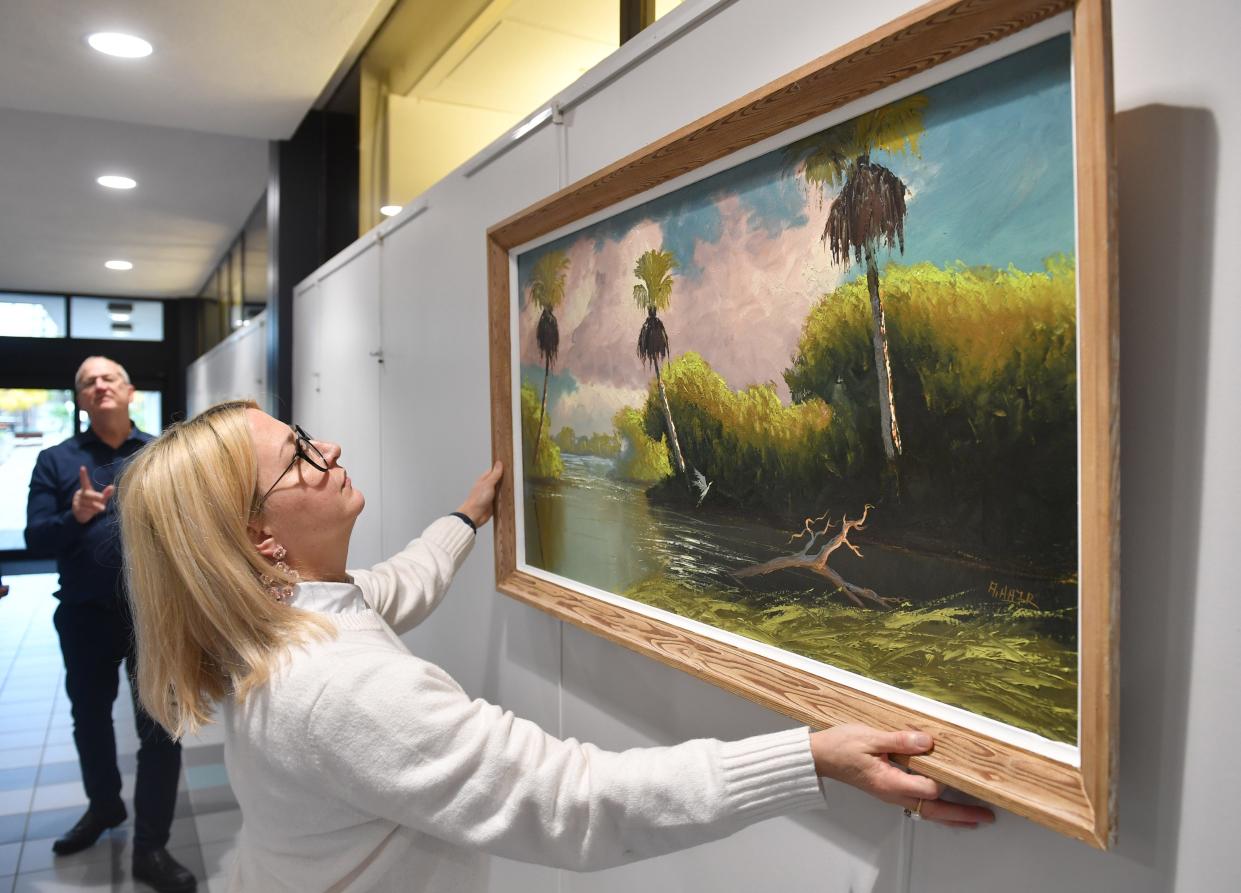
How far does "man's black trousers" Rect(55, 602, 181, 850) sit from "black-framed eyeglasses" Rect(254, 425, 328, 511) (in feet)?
6.38

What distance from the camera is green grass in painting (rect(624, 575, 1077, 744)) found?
829mm

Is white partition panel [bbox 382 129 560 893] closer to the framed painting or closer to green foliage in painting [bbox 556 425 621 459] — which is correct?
green foliage in painting [bbox 556 425 621 459]

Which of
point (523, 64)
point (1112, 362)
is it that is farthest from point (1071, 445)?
point (523, 64)

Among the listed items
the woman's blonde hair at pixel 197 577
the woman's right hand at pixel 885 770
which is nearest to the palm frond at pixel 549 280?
the woman's blonde hair at pixel 197 577

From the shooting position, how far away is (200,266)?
26.2ft

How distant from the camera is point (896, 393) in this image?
97 cm

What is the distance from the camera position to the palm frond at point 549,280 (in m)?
1.66

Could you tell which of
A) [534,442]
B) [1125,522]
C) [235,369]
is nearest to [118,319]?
[235,369]

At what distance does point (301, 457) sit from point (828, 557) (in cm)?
88

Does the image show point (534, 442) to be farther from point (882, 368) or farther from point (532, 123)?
point (882, 368)

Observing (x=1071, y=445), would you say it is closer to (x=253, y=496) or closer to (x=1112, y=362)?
(x=1112, y=362)

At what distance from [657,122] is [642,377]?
46cm

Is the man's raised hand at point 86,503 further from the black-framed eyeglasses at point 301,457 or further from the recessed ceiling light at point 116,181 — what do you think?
the recessed ceiling light at point 116,181

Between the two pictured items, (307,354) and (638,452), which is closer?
(638,452)
